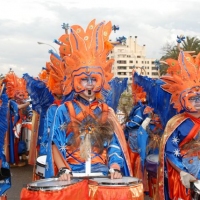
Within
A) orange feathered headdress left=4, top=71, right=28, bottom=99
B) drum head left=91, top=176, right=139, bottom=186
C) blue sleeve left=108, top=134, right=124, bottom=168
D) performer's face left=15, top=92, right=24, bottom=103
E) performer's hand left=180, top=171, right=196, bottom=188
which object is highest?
orange feathered headdress left=4, top=71, right=28, bottom=99

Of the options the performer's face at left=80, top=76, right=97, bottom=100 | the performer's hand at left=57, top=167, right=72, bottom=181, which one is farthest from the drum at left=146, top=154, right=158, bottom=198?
the performer's hand at left=57, top=167, right=72, bottom=181

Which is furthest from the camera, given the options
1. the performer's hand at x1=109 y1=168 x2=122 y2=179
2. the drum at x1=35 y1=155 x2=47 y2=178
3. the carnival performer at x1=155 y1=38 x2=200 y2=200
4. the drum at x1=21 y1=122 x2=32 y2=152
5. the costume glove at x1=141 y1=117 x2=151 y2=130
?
the drum at x1=21 y1=122 x2=32 y2=152

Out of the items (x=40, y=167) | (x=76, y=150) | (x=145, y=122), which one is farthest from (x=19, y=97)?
(x=76, y=150)

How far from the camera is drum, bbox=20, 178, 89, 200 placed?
4.24 m

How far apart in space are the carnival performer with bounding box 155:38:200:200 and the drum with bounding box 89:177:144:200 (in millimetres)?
1002

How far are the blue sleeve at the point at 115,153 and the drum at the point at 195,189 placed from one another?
2.45ft

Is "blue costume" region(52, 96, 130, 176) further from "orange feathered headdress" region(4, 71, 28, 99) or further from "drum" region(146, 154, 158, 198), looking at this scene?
"orange feathered headdress" region(4, 71, 28, 99)

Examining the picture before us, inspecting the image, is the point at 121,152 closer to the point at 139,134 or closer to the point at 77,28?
the point at 77,28

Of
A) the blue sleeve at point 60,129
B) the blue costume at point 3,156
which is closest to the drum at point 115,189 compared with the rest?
the blue sleeve at point 60,129

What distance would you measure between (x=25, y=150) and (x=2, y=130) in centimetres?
697

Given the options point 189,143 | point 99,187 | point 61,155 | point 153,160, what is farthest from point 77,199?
point 153,160

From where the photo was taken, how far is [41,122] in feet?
32.1

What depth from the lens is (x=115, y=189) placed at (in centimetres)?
435

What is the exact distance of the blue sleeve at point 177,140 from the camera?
547 centimetres
